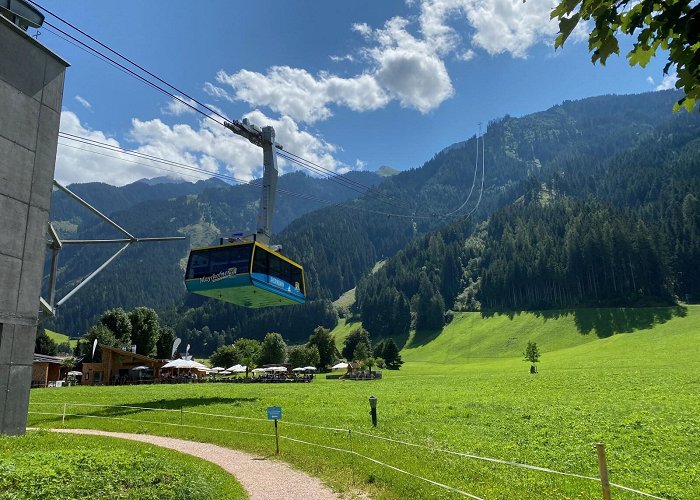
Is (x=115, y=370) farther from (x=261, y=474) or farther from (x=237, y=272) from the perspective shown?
(x=261, y=474)

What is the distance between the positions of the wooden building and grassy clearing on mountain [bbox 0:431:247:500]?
56643 millimetres

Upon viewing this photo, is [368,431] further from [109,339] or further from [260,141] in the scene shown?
[109,339]

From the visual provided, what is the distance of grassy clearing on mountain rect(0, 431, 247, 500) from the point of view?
926 cm

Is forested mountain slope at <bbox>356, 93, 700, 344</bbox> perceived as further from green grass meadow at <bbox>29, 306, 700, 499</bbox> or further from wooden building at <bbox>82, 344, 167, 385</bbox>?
wooden building at <bbox>82, 344, 167, 385</bbox>

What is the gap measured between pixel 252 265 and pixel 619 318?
365 ft

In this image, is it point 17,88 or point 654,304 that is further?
point 654,304

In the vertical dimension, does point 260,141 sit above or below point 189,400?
above

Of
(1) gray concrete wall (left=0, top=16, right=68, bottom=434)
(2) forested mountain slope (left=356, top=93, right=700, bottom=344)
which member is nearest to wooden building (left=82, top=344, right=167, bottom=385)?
(1) gray concrete wall (left=0, top=16, right=68, bottom=434)

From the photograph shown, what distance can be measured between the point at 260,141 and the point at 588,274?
434ft

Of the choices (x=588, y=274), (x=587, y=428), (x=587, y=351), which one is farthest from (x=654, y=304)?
(x=587, y=428)

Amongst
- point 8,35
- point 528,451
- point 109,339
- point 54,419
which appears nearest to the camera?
point 528,451

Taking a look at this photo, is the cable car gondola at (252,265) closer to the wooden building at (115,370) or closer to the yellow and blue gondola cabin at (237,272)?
the yellow and blue gondola cabin at (237,272)

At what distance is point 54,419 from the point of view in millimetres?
28609

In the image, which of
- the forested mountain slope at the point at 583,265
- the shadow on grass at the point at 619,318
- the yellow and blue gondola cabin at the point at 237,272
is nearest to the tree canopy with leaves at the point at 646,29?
the yellow and blue gondola cabin at the point at 237,272
